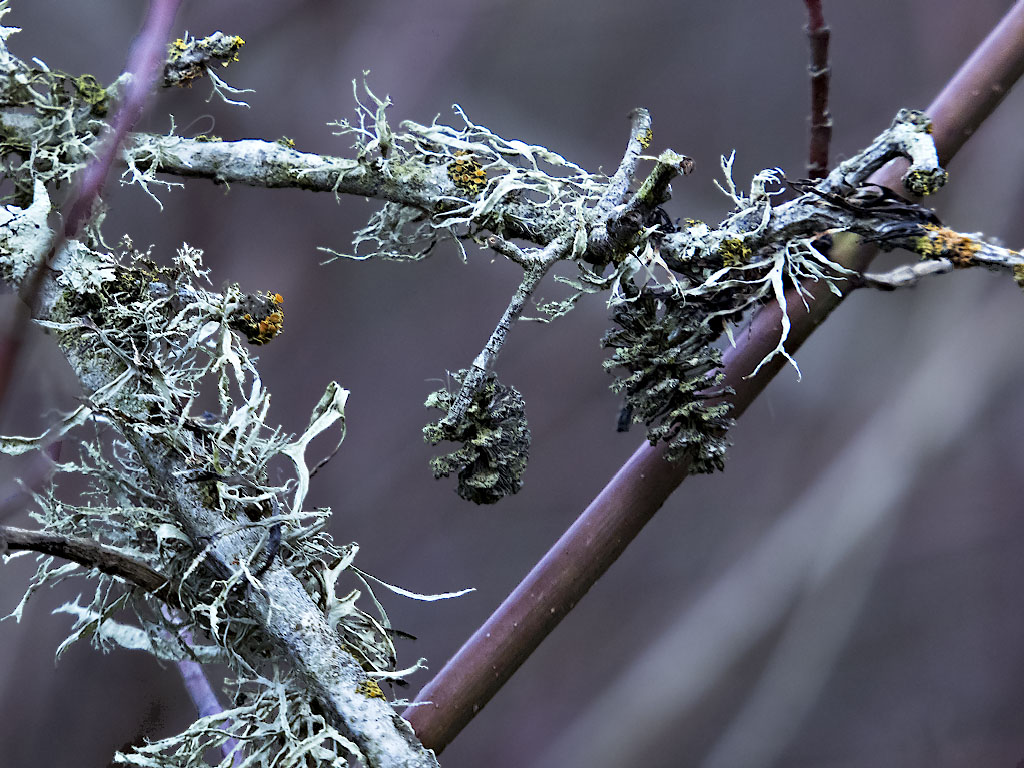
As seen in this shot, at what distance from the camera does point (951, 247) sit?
0.25m

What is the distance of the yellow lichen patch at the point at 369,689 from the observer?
257mm

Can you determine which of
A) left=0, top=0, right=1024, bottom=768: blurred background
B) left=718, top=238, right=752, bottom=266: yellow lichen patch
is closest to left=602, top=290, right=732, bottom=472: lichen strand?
left=718, top=238, right=752, bottom=266: yellow lichen patch

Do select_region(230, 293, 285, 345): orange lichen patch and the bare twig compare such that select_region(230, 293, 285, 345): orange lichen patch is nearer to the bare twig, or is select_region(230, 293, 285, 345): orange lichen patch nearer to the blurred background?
the bare twig

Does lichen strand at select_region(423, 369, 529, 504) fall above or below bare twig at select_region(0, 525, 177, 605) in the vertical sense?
above

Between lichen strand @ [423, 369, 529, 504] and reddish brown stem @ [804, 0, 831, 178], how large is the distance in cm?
18

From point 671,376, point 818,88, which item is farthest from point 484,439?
point 818,88

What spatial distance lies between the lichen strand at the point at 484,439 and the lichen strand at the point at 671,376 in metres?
0.04

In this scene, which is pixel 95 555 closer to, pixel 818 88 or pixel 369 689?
pixel 369 689

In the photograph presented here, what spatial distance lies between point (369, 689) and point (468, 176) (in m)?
0.17

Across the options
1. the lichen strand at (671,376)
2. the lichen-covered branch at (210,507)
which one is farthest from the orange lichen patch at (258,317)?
the lichen strand at (671,376)

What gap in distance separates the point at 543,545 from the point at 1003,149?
18.1 inches

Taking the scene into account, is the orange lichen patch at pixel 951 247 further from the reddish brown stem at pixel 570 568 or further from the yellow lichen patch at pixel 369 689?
the yellow lichen patch at pixel 369 689

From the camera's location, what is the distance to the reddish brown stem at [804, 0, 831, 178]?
333 mm

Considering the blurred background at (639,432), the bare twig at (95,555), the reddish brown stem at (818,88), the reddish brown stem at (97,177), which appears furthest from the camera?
the blurred background at (639,432)
